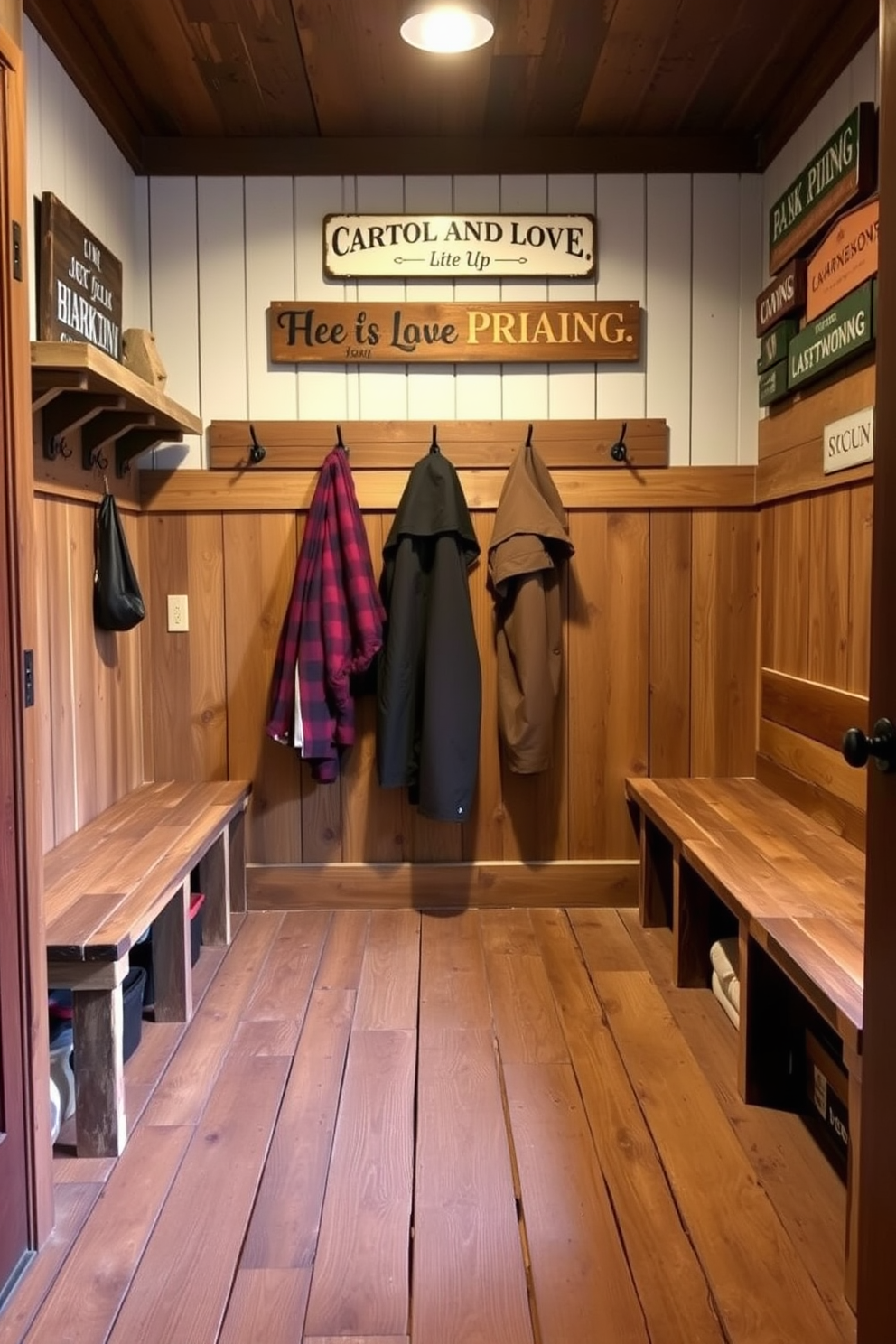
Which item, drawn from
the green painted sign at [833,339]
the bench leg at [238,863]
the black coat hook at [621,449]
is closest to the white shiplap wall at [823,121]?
the green painted sign at [833,339]

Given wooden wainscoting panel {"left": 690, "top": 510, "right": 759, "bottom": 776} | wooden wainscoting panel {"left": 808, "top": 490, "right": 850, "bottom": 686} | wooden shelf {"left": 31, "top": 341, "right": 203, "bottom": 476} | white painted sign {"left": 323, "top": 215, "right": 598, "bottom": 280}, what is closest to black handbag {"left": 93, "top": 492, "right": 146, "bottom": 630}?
wooden shelf {"left": 31, "top": 341, "right": 203, "bottom": 476}

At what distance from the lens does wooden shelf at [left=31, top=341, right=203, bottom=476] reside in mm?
2223

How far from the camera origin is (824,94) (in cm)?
285

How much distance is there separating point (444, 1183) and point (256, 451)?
2380mm

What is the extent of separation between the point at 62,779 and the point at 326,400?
157 centimetres

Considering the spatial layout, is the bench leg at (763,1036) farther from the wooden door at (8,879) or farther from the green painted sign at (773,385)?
the green painted sign at (773,385)

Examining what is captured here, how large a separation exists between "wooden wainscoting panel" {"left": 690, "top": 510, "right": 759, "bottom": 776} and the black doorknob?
87.0 inches

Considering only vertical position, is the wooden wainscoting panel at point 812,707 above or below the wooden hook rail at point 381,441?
below

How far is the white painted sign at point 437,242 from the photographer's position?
3.42 m

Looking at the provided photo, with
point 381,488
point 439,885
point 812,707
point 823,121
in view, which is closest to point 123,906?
point 439,885

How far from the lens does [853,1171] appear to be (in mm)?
1646

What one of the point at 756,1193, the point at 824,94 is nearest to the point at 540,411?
the point at 824,94

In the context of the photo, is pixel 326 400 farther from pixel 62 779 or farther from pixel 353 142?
pixel 62 779

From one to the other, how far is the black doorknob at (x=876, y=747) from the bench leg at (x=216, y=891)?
89.3 inches
